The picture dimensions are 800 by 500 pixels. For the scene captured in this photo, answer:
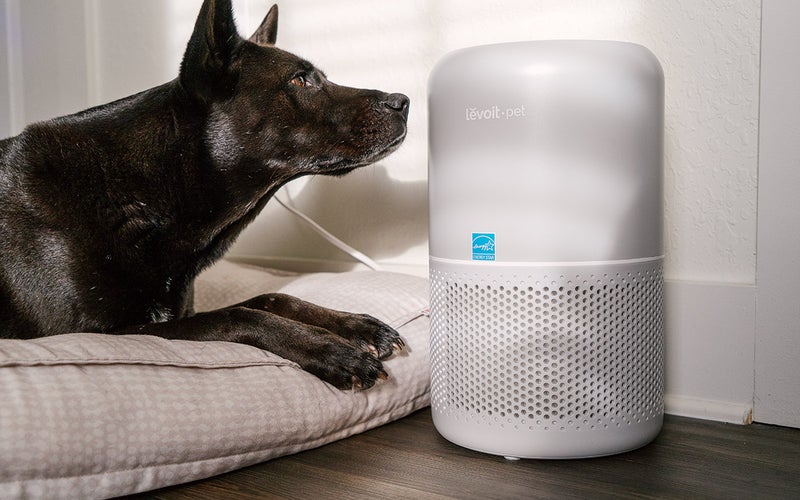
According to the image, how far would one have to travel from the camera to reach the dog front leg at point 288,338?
3.50 ft

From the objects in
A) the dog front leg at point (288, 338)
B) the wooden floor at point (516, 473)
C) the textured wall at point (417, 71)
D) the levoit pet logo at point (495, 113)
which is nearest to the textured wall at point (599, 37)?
the textured wall at point (417, 71)

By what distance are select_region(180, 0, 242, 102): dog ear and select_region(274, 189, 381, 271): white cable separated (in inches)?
23.4

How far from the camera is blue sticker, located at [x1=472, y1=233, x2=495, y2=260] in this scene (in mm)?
956

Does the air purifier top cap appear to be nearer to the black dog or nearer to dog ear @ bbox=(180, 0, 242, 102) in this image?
the black dog

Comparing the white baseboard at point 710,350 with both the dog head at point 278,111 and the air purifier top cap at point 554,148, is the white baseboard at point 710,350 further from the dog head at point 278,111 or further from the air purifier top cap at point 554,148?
the dog head at point 278,111

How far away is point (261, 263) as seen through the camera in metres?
2.04

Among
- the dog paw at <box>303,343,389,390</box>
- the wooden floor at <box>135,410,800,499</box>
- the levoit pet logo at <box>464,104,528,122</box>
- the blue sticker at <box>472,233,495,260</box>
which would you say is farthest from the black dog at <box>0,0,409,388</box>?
the levoit pet logo at <box>464,104,528,122</box>

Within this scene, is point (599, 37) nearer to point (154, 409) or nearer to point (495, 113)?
point (495, 113)

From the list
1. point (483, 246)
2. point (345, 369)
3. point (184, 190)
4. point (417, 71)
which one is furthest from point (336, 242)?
point (483, 246)

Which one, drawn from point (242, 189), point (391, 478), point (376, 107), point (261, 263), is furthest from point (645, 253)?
point (261, 263)

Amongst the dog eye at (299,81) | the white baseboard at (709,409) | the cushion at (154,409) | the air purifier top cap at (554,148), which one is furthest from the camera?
the dog eye at (299,81)

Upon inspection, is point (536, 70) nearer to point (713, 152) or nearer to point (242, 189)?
point (713, 152)

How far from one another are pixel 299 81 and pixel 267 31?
26 centimetres

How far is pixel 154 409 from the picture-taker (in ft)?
2.92
